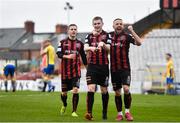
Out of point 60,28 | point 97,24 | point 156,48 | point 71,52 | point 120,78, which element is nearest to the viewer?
point 97,24

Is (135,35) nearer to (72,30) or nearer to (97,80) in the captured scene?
(97,80)

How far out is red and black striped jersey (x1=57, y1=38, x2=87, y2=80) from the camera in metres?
14.4

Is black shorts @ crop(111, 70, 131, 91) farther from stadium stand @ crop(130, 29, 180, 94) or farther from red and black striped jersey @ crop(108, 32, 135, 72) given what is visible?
stadium stand @ crop(130, 29, 180, 94)

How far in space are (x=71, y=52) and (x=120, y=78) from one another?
164cm

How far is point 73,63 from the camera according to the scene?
569 inches

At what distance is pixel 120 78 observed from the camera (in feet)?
43.4

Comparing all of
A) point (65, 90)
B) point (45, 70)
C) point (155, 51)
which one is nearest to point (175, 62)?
point (155, 51)

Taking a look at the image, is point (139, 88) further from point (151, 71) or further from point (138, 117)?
point (138, 117)

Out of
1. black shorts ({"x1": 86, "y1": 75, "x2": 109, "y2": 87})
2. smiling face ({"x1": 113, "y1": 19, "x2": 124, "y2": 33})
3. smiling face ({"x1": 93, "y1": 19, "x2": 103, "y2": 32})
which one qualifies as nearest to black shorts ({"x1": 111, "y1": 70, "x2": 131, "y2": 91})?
black shorts ({"x1": 86, "y1": 75, "x2": 109, "y2": 87})

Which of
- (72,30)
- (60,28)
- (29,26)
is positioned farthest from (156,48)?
(29,26)

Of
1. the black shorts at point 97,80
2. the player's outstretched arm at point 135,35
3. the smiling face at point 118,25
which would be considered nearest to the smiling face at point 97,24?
the smiling face at point 118,25

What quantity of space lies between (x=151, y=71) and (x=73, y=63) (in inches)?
872

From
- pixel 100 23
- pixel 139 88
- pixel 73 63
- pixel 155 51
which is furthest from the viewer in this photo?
pixel 155 51

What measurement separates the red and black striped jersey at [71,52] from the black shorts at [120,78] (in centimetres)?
135
